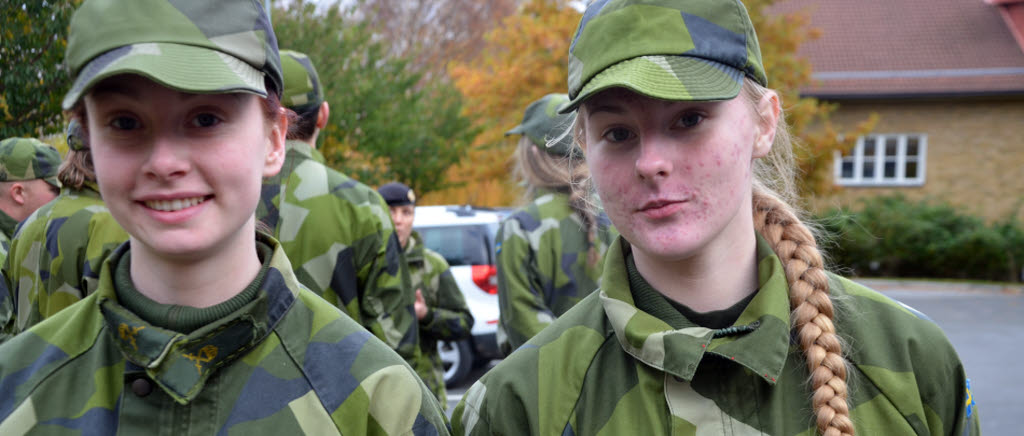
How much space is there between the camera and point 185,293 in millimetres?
1914

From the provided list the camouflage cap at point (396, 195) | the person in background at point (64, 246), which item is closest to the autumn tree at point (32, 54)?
the person in background at point (64, 246)

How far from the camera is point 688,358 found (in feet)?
6.11

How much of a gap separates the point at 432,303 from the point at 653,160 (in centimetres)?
443

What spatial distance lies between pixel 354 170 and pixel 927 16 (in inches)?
803

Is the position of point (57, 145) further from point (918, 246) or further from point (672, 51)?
point (918, 246)

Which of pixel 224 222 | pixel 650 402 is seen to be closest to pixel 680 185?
pixel 650 402

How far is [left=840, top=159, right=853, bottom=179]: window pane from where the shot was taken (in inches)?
979

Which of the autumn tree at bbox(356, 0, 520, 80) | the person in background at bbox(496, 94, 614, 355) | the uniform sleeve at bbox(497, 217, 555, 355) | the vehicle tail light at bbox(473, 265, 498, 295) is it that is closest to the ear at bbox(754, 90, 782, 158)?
the person in background at bbox(496, 94, 614, 355)

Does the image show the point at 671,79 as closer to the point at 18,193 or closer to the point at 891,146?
the point at 18,193

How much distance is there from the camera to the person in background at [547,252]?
4.31 meters

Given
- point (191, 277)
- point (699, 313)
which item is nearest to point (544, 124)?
point (699, 313)

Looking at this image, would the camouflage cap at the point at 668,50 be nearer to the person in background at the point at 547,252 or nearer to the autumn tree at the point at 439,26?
the person in background at the point at 547,252

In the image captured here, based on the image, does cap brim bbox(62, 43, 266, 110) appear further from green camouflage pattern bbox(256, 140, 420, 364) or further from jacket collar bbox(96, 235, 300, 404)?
green camouflage pattern bbox(256, 140, 420, 364)

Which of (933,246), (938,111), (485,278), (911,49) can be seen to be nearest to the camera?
(485,278)
